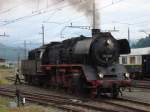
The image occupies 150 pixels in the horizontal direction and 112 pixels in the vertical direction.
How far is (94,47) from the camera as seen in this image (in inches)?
870

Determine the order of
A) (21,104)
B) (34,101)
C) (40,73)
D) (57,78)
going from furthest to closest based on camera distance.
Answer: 1. (40,73)
2. (57,78)
3. (34,101)
4. (21,104)

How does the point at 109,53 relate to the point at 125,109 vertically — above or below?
above

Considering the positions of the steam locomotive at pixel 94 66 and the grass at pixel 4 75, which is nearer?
the steam locomotive at pixel 94 66

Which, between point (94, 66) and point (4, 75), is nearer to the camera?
point (94, 66)

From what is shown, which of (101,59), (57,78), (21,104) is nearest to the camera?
(21,104)

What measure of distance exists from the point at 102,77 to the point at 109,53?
1.67 metres

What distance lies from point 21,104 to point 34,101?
1.54m

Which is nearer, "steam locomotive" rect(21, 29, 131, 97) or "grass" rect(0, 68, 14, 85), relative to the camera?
"steam locomotive" rect(21, 29, 131, 97)

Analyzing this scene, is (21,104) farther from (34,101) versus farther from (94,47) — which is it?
(94,47)

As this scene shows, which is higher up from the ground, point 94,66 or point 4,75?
point 94,66

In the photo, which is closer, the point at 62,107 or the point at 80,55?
the point at 62,107

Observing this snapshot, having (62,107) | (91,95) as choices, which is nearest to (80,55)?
(91,95)

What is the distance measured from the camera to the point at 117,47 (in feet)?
75.4

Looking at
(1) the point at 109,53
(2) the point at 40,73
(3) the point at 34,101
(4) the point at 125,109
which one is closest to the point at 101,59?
(1) the point at 109,53
